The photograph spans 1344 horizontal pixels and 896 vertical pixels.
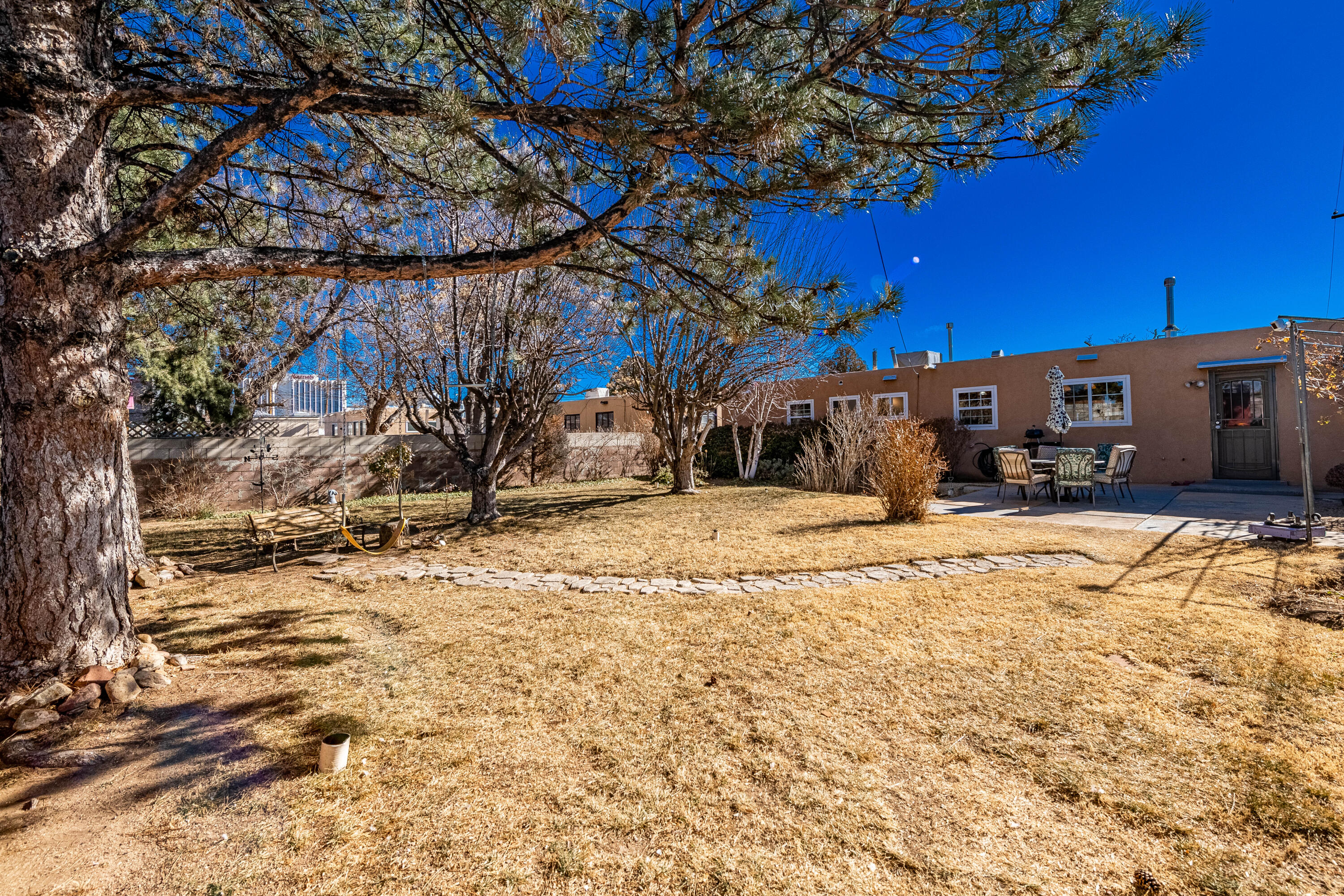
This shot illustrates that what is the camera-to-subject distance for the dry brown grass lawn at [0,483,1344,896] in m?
1.67

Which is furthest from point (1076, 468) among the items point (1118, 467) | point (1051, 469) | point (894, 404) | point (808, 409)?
point (808, 409)

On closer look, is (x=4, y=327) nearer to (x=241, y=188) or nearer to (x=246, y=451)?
(x=241, y=188)

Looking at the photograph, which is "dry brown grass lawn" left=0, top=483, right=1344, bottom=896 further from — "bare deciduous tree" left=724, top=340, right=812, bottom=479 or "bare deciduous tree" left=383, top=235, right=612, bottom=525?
"bare deciduous tree" left=724, top=340, right=812, bottom=479

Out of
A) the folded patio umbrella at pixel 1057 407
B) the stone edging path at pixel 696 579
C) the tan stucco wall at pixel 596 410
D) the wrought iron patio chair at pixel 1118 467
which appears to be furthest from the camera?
the tan stucco wall at pixel 596 410

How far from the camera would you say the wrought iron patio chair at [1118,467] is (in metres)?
A: 8.84

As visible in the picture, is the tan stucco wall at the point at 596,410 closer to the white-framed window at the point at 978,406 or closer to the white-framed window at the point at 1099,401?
the white-framed window at the point at 978,406

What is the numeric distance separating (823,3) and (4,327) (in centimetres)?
398

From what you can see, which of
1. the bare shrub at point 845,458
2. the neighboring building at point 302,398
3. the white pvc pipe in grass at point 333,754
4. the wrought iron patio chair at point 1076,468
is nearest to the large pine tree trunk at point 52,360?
the white pvc pipe in grass at point 333,754

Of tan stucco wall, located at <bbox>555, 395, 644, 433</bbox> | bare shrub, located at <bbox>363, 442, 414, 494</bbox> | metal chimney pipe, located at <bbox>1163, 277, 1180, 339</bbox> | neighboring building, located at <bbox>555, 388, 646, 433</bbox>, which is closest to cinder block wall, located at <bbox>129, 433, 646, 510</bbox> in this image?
bare shrub, located at <bbox>363, 442, 414, 494</bbox>

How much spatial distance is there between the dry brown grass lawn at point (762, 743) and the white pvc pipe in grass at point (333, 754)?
0.04 metres

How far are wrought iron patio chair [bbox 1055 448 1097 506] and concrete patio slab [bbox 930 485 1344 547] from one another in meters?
0.40

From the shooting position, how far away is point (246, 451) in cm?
982

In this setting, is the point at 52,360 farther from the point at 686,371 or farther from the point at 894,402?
the point at 894,402

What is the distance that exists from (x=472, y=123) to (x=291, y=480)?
9700 mm
